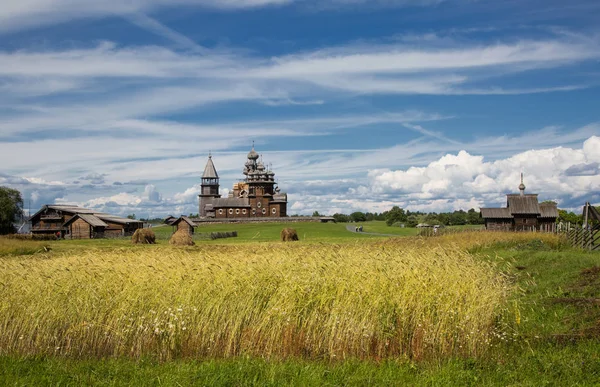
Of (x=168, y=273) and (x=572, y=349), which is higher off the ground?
(x=168, y=273)

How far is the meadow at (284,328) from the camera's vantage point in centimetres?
898

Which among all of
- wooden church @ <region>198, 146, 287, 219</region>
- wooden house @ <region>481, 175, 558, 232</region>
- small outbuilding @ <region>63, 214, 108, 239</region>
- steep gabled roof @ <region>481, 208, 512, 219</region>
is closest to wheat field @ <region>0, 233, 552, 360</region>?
steep gabled roof @ <region>481, 208, 512, 219</region>

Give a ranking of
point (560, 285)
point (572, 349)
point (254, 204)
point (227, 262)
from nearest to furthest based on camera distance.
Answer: point (572, 349) → point (227, 262) → point (560, 285) → point (254, 204)

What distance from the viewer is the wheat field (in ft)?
33.3

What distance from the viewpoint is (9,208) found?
2694 inches

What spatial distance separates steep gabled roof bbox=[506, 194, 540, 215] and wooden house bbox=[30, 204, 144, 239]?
49455 millimetres

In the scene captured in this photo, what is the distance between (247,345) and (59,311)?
4.17m

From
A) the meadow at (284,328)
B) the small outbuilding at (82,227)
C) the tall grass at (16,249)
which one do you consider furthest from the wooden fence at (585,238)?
the small outbuilding at (82,227)

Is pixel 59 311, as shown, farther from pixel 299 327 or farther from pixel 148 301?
pixel 299 327

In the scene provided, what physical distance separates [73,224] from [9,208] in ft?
29.9

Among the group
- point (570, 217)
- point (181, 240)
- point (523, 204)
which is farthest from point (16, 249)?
point (570, 217)

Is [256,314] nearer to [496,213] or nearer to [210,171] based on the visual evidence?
[496,213]

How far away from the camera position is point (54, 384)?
8.75m

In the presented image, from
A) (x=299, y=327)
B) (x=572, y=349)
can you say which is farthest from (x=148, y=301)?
(x=572, y=349)
